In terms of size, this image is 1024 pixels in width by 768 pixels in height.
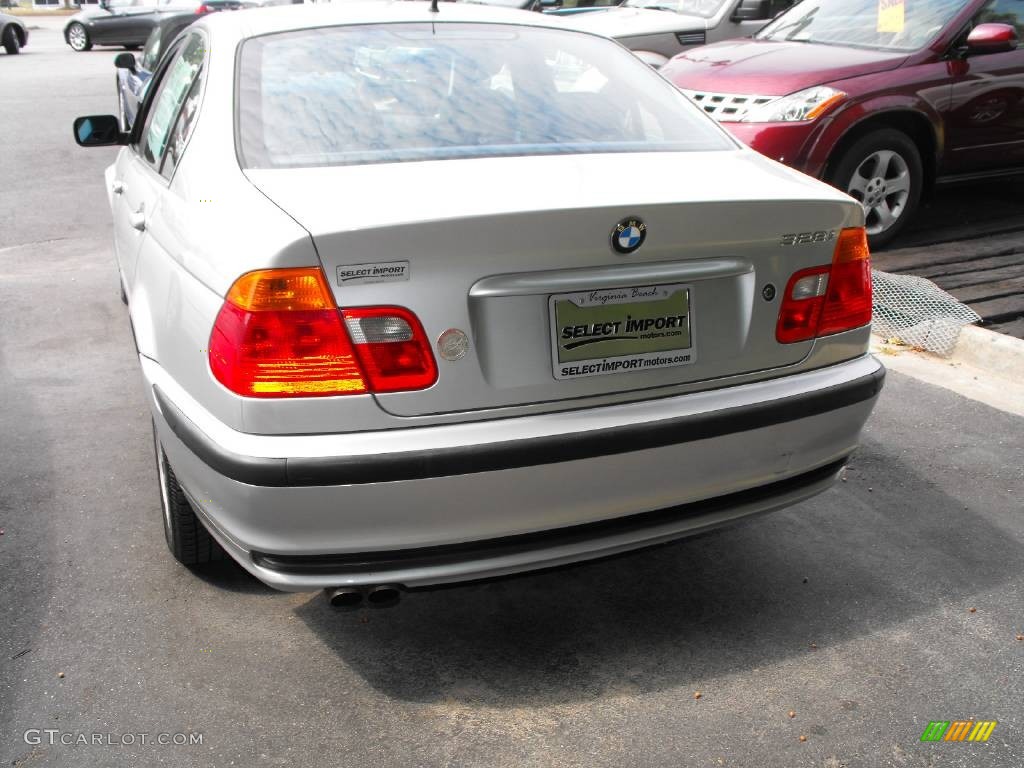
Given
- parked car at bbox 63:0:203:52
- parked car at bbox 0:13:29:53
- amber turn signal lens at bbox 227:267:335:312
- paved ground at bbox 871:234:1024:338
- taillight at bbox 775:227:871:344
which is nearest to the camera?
amber turn signal lens at bbox 227:267:335:312

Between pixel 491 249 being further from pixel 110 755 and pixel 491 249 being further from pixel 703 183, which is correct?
pixel 110 755

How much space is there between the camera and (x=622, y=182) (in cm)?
256

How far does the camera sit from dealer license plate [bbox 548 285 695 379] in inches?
94.6

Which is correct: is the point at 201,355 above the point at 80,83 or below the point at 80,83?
above

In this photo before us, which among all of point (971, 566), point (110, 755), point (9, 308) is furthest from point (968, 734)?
point (9, 308)

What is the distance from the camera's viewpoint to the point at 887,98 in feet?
21.4

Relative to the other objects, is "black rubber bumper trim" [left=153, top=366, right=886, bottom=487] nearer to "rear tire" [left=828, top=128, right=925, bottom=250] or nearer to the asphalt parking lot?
the asphalt parking lot

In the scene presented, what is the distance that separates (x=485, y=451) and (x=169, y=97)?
215cm

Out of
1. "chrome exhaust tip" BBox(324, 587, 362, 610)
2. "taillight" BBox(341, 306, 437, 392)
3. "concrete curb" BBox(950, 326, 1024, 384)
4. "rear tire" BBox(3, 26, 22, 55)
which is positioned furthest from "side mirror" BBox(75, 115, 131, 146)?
"rear tire" BBox(3, 26, 22, 55)

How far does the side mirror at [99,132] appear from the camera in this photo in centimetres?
429

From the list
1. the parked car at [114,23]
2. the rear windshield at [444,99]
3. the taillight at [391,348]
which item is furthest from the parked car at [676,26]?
the parked car at [114,23]

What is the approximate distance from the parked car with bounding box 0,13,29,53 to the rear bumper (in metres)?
23.8

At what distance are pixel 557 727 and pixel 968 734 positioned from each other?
0.96 m

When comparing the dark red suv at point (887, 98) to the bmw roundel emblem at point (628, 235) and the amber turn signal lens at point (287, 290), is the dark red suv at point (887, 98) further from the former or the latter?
the amber turn signal lens at point (287, 290)
